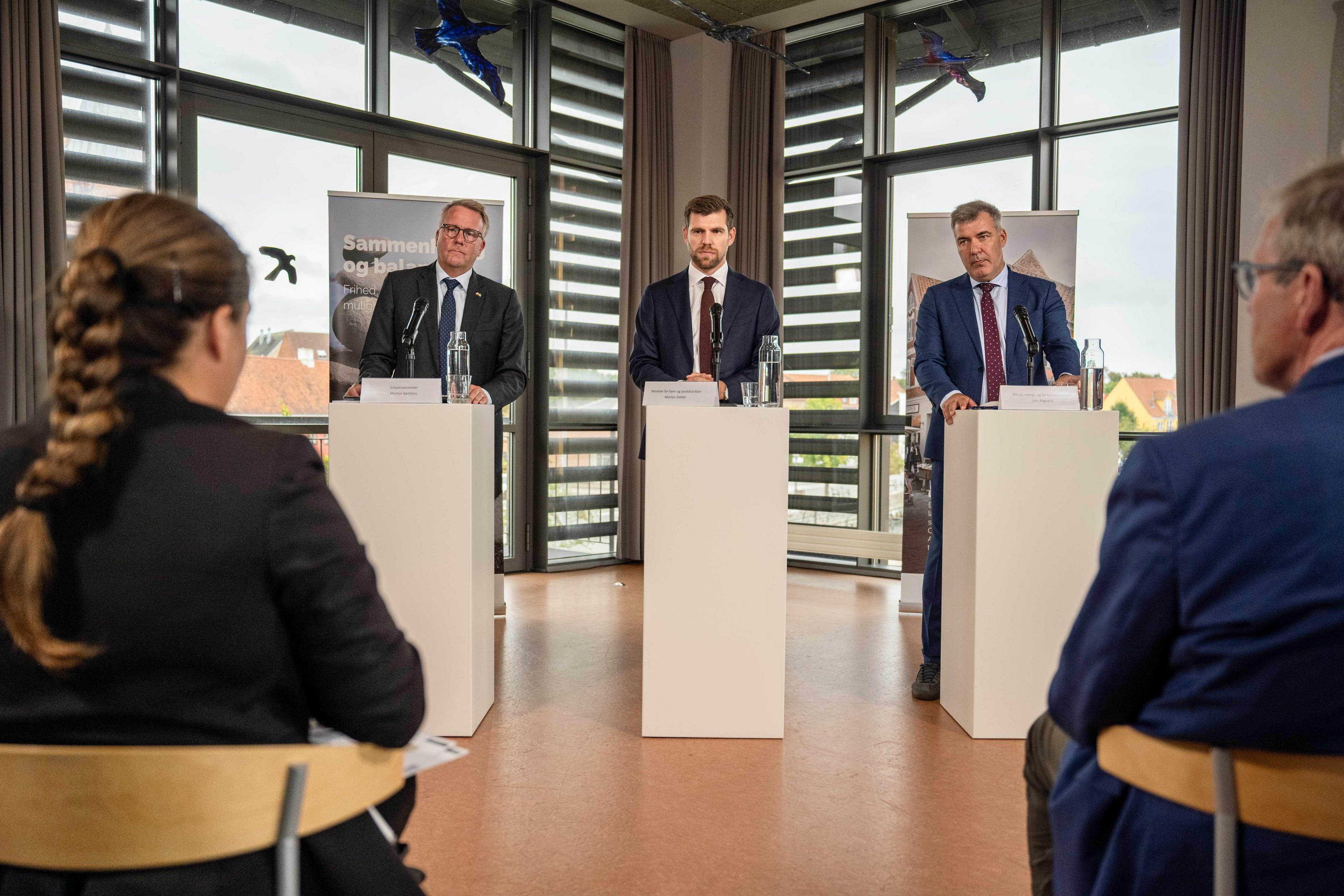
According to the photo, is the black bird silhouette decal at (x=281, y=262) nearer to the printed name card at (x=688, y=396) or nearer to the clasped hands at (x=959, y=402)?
the printed name card at (x=688, y=396)

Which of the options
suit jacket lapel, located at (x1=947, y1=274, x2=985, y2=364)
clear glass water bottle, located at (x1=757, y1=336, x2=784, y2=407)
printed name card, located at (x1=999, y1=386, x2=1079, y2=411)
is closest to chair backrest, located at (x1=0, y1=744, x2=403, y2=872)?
clear glass water bottle, located at (x1=757, y1=336, x2=784, y2=407)

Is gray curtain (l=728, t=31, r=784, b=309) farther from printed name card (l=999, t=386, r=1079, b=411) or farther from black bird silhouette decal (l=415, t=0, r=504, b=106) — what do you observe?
printed name card (l=999, t=386, r=1079, b=411)

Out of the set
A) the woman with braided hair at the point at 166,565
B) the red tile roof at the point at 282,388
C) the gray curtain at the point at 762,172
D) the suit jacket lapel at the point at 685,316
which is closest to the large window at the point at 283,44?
the red tile roof at the point at 282,388

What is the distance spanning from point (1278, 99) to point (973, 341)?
2.24 meters

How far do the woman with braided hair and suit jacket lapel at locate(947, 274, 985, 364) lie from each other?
3093 millimetres

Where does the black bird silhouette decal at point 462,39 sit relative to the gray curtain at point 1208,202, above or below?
above

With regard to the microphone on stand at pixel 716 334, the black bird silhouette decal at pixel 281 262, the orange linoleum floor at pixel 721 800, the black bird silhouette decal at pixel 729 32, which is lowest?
the orange linoleum floor at pixel 721 800

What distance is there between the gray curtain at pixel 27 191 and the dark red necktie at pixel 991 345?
3811 mm

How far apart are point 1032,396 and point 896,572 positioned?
3.33 metres

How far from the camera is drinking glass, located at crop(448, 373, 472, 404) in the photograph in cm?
315

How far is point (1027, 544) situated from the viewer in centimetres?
309

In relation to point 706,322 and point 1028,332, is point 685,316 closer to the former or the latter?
point 706,322

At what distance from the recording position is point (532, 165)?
642 cm

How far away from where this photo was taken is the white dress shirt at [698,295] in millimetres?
3936
